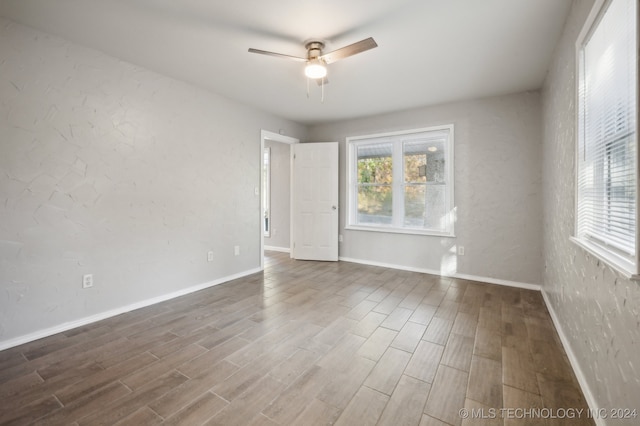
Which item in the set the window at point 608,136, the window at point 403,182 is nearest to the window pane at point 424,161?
the window at point 403,182

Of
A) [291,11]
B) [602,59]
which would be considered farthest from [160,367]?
[602,59]

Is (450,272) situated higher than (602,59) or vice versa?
(602,59)

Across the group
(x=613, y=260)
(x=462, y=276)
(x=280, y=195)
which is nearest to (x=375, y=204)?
(x=462, y=276)

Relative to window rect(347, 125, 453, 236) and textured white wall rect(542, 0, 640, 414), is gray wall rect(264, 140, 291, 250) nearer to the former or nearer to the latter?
window rect(347, 125, 453, 236)

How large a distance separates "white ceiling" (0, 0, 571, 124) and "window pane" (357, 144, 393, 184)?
4.32ft

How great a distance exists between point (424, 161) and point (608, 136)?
289 centimetres

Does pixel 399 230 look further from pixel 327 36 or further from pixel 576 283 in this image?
pixel 327 36

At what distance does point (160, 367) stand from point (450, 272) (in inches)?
146

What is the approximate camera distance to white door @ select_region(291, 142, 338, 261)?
4980mm

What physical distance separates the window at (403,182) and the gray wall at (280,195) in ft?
5.08

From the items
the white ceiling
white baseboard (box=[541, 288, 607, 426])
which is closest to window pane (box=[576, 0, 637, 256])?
the white ceiling

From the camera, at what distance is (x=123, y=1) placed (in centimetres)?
195

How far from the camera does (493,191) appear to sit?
3.74 meters

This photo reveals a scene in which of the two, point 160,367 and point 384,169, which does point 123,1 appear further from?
point 384,169
